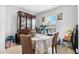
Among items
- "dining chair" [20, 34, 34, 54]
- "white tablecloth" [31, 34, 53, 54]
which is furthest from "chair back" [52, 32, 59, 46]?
"dining chair" [20, 34, 34, 54]

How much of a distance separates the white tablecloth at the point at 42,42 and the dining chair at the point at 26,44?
2.7 inches

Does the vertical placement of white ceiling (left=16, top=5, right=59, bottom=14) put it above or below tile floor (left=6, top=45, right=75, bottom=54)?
above

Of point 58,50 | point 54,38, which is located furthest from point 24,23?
point 58,50

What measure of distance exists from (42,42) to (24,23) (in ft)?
1.17

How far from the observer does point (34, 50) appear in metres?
1.59

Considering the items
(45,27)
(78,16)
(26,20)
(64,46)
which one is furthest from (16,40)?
(78,16)

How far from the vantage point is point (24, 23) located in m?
1.59

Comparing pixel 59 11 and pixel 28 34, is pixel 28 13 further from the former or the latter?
pixel 59 11

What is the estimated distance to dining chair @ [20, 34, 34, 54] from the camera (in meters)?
1.59

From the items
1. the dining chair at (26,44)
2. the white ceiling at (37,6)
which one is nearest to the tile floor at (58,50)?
the dining chair at (26,44)

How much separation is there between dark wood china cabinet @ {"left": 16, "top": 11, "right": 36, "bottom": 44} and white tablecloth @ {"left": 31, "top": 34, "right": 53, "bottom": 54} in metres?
0.15

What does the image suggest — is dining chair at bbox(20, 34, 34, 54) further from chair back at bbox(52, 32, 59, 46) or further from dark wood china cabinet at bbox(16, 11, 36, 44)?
chair back at bbox(52, 32, 59, 46)

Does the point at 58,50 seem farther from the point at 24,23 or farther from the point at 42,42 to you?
the point at 24,23
